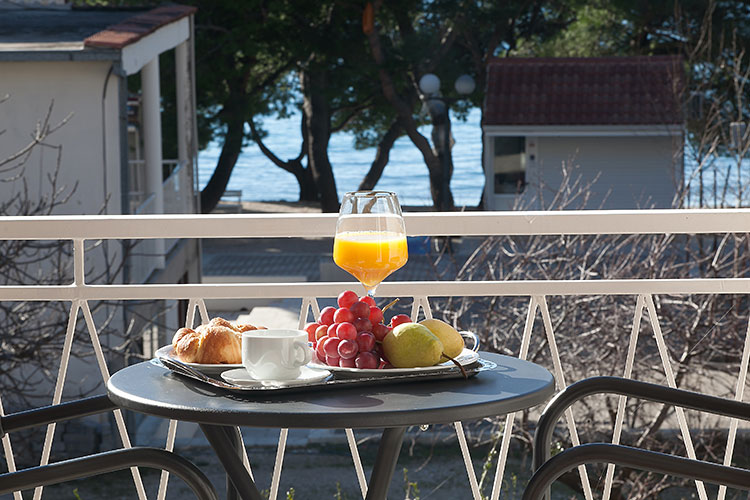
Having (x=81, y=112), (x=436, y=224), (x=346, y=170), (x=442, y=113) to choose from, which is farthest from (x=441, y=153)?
(x=346, y=170)

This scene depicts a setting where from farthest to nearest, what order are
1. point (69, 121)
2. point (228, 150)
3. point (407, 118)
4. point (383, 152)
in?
point (383, 152) < point (228, 150) < point (407, 118) < point (69, 121)

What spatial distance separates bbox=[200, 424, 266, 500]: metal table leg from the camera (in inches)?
67.9

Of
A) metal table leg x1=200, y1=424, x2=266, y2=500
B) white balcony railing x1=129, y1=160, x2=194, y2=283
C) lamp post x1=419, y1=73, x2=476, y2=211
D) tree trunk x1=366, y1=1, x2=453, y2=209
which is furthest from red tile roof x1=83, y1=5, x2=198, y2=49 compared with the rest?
tree trunk x1=366, y1=1, x2=453, y2=209

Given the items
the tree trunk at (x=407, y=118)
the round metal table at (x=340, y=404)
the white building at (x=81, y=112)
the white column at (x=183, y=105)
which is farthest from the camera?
the tree trunk at (x=407, y=118)

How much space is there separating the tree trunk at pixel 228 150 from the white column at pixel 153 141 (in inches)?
413

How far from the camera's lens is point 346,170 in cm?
5678

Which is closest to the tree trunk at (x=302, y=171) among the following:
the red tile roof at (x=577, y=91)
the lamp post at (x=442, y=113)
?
the lamp post at (x=442, y=113)

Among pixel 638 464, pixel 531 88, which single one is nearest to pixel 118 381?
pixel 638 464

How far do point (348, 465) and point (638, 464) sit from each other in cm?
724

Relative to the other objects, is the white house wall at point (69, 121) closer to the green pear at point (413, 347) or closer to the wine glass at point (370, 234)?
the wine glass at point (370, 234)

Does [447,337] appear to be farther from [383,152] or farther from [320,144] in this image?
[383,152]

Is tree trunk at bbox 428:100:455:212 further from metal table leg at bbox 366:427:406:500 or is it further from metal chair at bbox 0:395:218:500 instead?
metal chair at bbox 0:395:218:500

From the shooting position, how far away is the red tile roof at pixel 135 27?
8.68m

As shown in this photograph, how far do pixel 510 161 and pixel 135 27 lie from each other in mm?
12223
